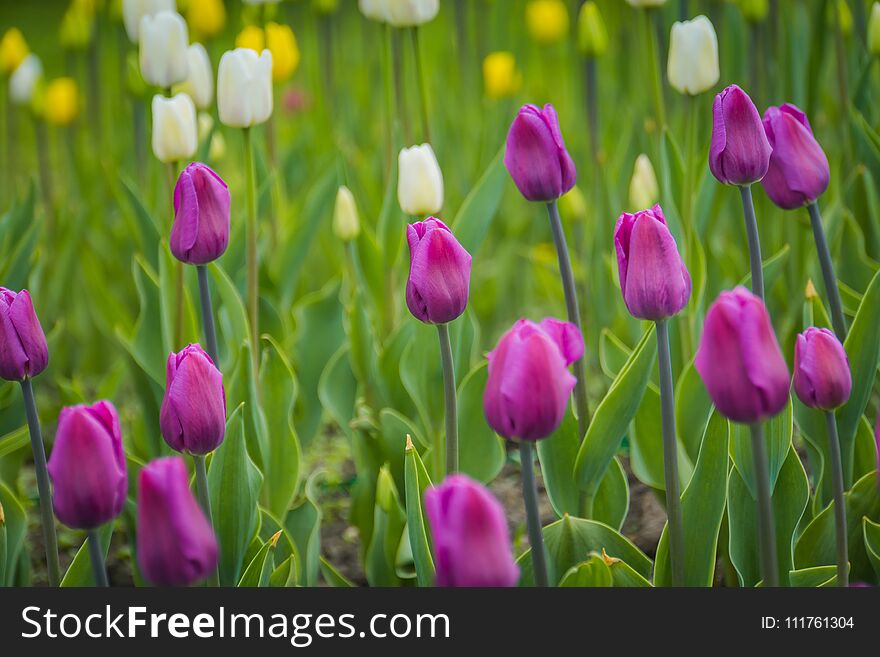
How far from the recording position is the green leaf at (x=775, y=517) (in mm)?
1058

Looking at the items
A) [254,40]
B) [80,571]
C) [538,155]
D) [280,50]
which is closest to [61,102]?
[280,50]

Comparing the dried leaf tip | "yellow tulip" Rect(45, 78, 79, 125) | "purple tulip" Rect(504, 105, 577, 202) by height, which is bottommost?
the dried leaf tip

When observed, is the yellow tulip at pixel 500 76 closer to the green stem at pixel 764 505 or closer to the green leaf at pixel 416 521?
the green leaf at pixel 416 521

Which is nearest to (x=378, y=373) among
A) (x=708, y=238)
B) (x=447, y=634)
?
(x=708, y=238)

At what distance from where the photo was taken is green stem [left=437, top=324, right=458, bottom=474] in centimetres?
96

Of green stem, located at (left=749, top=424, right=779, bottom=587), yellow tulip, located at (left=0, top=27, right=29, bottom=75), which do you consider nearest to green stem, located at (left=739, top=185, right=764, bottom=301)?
green stem, located at (left=749, top=424, right=779, bottom=587)

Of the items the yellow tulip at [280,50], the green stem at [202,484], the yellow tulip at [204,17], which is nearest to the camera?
the green stem at [202,484]

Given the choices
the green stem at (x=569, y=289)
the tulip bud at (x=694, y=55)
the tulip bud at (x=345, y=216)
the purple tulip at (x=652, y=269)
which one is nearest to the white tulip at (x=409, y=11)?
the tulip bud at (x=345, y=216)

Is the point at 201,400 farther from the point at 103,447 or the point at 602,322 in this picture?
the point at 602,322

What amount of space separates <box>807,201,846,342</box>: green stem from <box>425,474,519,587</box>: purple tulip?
617 millimetres

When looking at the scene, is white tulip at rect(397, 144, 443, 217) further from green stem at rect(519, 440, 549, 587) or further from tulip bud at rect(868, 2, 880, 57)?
tulip bud at rect(868, 2, 880, 57)

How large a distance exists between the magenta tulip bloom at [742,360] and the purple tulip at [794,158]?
37 centimetres

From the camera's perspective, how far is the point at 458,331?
136 cm

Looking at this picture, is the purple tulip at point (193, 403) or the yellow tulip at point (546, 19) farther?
the yellow tulip at point (546, 19)
